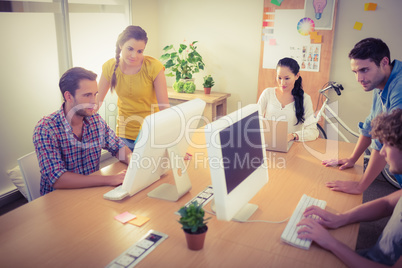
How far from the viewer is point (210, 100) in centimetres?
409

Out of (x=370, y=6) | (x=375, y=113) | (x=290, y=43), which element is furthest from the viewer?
(x=290, y=43)

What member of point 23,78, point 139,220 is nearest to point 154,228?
point 139,220

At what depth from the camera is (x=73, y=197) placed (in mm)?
1745

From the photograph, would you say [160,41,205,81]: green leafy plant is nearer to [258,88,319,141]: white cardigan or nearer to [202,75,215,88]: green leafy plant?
[202,75,215,88]: green leafy plant

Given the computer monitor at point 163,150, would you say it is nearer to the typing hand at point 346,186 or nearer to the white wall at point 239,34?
the typing hand at point 346,186

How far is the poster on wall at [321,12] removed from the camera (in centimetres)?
386

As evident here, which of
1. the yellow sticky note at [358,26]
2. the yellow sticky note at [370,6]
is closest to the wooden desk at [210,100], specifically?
the yellow sticky note at [358,26]

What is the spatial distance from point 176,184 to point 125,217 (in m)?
0.29

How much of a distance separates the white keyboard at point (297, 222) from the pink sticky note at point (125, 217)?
0.65 m

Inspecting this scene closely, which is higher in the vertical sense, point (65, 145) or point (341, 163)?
point (65, 145)

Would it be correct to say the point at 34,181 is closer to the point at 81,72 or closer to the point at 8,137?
the point at 81,72

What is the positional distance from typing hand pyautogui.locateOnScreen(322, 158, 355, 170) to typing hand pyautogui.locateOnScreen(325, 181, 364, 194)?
28 cm

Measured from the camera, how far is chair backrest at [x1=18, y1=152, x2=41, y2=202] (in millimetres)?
1879

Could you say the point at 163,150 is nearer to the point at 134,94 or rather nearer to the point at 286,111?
the point at 134,94
